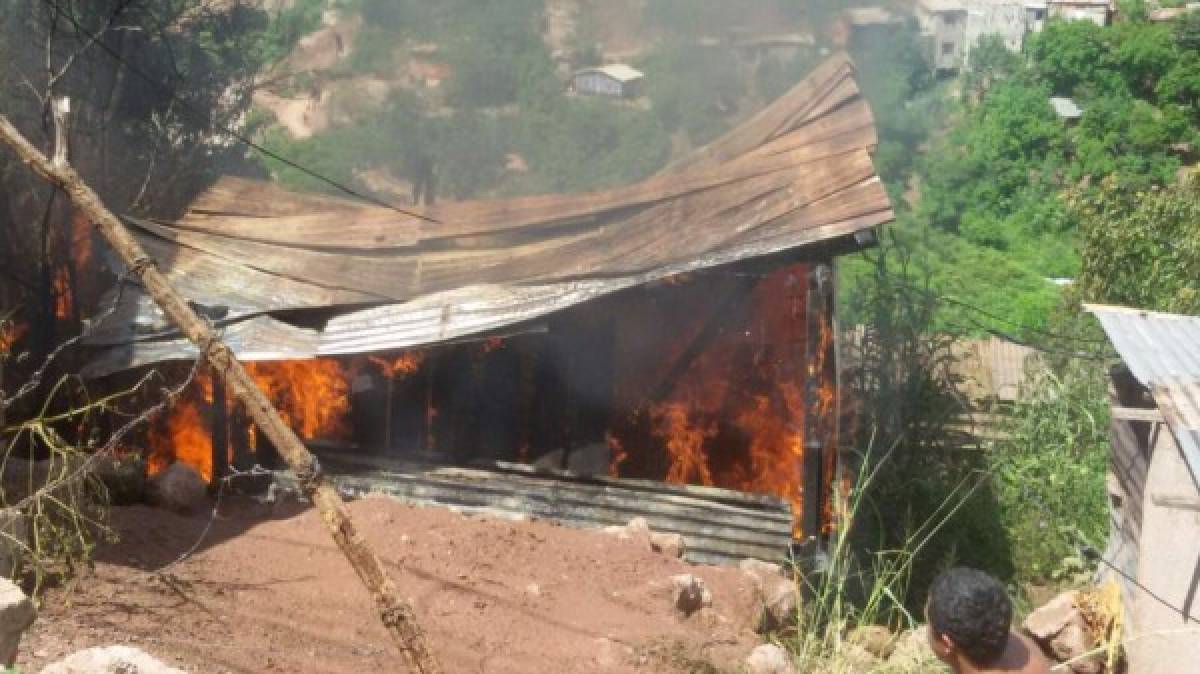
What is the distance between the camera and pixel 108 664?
4730mm

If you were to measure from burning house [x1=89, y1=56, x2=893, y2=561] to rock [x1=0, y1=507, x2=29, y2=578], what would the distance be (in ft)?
12.2

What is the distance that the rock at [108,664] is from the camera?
183 inches

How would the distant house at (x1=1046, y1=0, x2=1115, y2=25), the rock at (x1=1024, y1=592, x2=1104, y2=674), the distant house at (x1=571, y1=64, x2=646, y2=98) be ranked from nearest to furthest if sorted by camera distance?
the rock at (x1=1024, y1=592, x2=1104, y2=674)
the distant house at (x1=571, y1=64, x2=646, y2=98)
the distant house at (x1=1046, y1=0, x2=1115, y2=25)

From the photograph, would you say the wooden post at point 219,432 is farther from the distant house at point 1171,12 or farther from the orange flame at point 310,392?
the distant house at point 1171,12

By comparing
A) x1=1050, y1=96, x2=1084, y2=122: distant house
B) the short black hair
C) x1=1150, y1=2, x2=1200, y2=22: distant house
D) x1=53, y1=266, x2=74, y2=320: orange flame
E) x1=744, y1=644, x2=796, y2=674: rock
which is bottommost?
x1=744, y1=644, x2=796, y2=674: rock

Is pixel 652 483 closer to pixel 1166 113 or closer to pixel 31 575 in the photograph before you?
pixel 31 575

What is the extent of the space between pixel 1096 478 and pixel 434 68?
2175cm

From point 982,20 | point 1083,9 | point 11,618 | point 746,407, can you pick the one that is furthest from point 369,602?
point 982,20

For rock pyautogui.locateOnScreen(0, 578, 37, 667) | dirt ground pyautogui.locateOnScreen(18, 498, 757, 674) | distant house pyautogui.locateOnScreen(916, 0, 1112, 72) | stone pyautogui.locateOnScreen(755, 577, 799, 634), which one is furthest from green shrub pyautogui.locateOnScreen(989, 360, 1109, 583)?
distant house pyautogui.locateOnScreen(916, 0, 1112, 72)

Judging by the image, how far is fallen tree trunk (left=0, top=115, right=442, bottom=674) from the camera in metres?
5.61

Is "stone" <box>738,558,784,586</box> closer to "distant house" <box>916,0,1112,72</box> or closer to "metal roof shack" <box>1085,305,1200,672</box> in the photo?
"metal roof shack" <box>1085,305,1200,672</box>

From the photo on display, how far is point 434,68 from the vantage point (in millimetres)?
32875

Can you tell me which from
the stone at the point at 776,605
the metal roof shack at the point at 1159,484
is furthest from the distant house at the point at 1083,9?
the stone at the point at 776,605

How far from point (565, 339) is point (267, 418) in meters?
5.94
